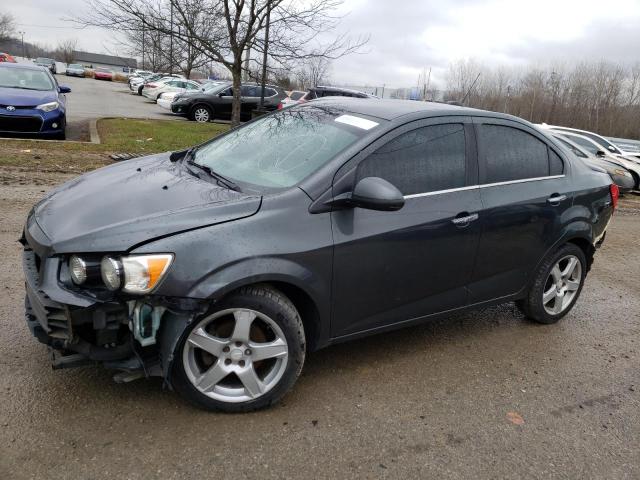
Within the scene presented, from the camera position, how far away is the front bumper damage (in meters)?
2.56

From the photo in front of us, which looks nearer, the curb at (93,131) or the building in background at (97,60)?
the curb at (93,131)

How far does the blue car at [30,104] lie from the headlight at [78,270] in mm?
9300

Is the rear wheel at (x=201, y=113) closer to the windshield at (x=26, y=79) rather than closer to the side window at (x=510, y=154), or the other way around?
the windshield at (x=26, y=79)

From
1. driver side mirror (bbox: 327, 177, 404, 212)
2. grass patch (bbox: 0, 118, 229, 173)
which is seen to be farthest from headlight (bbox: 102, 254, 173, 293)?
grass patch (bbox: 0, 118, 229, 173)

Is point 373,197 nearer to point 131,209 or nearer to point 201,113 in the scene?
point 131,209

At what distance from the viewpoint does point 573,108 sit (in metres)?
48.2

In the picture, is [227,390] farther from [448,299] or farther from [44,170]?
[44,170]

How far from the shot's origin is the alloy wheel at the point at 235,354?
110 inches

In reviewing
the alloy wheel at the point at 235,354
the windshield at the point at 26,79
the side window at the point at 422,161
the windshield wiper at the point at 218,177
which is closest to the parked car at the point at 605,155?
the side window at the point at 422,161

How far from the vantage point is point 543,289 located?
14.2ft

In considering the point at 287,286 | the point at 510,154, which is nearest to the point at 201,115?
the point at 510,154

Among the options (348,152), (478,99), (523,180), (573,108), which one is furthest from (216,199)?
(573,108)

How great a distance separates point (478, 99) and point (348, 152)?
36.4 metres

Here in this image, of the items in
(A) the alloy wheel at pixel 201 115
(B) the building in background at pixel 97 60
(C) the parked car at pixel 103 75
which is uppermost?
(B) the building in background at pixel 97 60
